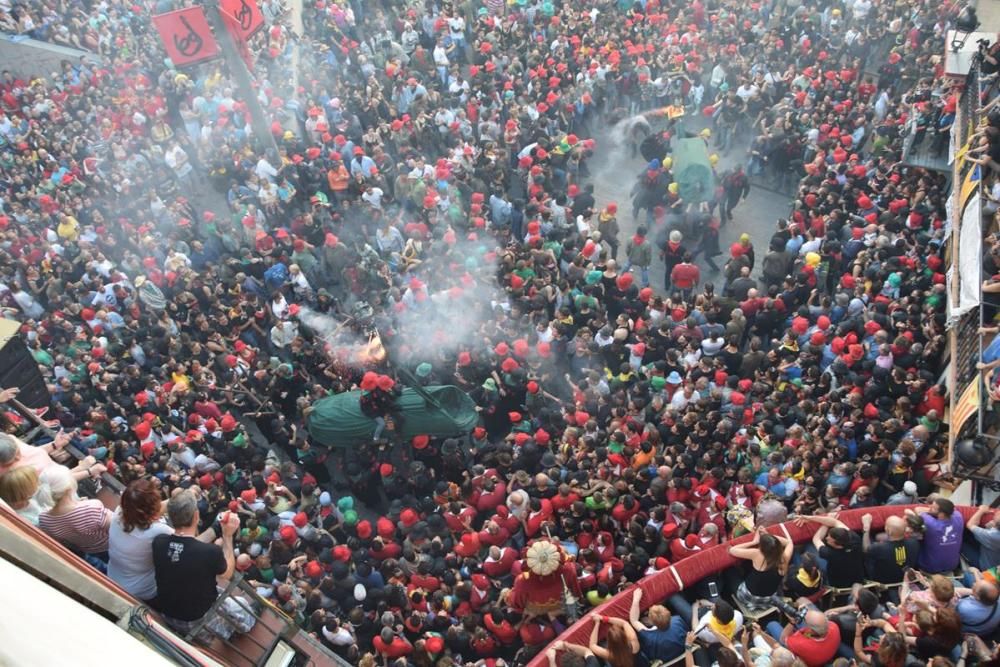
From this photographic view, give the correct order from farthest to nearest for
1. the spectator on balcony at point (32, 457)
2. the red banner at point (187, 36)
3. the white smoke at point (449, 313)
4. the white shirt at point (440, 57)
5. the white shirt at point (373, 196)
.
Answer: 1. the white shirt at point (440, 57)
2. the white shirt at point (373, 196)
3. the red banner at point (187, 36)
4. the white smoke at point (449, 313)
5. the spectator on balcony at point (32, 457)

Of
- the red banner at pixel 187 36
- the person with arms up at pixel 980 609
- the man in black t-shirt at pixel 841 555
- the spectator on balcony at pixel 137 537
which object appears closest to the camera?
the spectator on balcony at pixel 137 537

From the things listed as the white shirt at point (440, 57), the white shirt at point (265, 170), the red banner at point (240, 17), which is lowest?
the white shirt at point (265, 170)

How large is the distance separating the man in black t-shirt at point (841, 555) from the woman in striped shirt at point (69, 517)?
19.6 feet

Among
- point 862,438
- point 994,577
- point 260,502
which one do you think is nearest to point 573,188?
point 862,438

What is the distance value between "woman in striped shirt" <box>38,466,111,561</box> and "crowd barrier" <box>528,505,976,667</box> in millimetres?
3732

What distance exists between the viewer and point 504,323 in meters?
12.0

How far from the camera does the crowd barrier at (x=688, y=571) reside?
664 cm

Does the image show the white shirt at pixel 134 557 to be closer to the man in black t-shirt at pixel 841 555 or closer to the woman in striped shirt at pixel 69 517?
the woman in striped shirt at pixel 69 517

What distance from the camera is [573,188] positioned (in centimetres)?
1487

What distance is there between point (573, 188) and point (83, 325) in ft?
30.6

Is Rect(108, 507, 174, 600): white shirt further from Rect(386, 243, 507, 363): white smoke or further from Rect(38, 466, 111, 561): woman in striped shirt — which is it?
Rect(386, 243, 507, 363): white smoke

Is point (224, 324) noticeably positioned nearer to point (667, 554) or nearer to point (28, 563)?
point (667, 554)

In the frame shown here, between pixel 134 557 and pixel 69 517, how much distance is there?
27.3 inches

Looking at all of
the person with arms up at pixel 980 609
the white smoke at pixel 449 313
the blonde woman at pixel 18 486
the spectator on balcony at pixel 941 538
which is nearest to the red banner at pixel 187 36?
the white smoke at pixel 449 313
